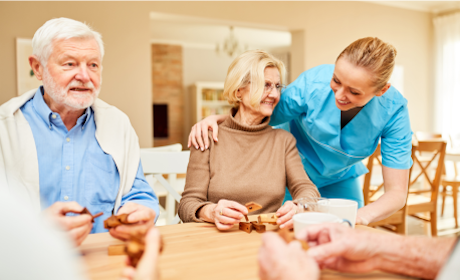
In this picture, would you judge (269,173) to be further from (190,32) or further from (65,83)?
(190,32)

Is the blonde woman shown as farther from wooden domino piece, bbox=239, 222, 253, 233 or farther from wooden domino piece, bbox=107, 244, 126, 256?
wooden domino piece, bbox=107, 244, 126, 256

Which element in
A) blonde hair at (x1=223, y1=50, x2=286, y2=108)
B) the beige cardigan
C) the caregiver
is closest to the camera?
the beige cardigan

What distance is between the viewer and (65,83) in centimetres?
120

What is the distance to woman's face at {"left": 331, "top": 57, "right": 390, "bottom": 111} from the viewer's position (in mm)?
1210

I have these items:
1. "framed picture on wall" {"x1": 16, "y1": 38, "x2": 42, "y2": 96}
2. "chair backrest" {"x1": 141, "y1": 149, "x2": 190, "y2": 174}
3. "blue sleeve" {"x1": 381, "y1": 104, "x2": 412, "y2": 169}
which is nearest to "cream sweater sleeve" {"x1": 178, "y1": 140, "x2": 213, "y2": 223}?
"chair backrest" {"x1": 141, "y1": 149, "x2": 190, "y2": 174}

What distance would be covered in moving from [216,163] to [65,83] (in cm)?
62

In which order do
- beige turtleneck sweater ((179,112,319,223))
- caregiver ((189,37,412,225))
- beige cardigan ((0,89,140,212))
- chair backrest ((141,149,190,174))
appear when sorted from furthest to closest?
chair backrest ((141,149,190,174)), beige turtleneck sweater ((179,112,319,223)), caregiver ((189,37,412,225)), beige cardigan ((0,89,140,212))

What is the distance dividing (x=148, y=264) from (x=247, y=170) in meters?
0.96

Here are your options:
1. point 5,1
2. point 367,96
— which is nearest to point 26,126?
point 367,96

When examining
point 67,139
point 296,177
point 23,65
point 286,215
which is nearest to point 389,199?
point 296,177

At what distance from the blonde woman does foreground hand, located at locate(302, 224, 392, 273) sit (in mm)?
611

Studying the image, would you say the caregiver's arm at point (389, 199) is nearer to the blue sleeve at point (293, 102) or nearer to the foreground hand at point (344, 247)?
the blue sleeve at point (293, 102)

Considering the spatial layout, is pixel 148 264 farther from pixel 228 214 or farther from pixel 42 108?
pixel 42 108

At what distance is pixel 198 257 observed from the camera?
0.74 metres
